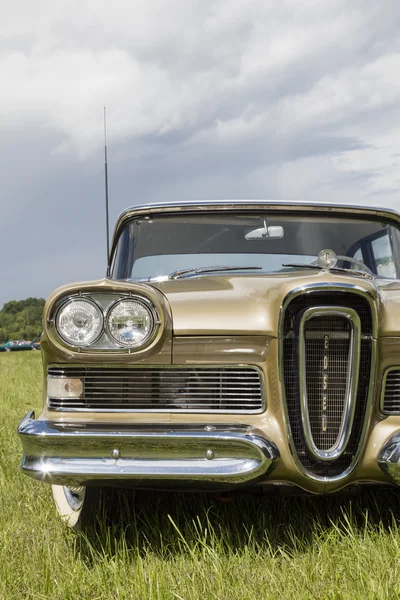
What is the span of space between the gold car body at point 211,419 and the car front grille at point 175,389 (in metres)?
0.02

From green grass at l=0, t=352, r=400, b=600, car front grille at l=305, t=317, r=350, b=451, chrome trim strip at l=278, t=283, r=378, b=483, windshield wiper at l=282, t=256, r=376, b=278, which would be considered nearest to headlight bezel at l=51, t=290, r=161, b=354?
chrome trim strip at l=278, t=283, r=378, b=483

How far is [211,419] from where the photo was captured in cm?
207

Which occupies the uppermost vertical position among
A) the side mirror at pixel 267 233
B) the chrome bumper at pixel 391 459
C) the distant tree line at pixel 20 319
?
the distant tree line at pixel 20 319

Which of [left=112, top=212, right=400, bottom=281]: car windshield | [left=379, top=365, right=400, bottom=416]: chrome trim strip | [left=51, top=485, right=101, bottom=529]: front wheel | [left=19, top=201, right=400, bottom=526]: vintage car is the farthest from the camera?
[left=112, top=212, right=400, bottom=281]: car windshield

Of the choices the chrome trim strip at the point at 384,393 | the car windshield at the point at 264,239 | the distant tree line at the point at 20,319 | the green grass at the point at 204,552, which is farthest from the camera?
the distant tree line at the point at 20,319

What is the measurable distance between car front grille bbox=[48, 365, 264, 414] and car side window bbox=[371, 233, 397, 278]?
149 centimetres

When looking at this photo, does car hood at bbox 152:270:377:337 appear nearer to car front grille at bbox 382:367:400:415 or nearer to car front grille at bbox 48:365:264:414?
car front grille at bbox 48:365:264:414

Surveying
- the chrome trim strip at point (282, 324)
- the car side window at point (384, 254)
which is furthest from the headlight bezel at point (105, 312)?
the car side window at point (384, 254)

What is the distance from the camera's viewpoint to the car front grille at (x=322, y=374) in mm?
2074

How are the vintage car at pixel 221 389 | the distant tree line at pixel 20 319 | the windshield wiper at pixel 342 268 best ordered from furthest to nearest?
the distant tree line at pixel 20 319 < the windshield wiper at pixel 342 268 < the vintage car at pixel 221 389

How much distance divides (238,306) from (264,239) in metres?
1.18

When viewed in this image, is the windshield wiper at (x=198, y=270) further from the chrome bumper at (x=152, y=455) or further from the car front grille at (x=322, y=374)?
the chrome bumper at (x=152, y=455)

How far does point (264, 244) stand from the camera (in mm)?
3240

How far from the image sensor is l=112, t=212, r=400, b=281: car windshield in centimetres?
316
